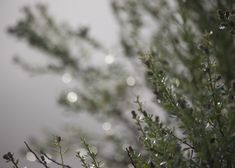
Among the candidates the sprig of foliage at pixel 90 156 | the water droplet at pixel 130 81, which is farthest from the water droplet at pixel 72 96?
the sprig of foliage at pixel 90 156

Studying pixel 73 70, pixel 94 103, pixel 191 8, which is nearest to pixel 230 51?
pixel 191 8

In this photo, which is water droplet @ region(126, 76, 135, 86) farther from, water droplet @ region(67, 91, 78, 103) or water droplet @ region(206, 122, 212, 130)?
water droplet @ region(206, 122, 212, 130)

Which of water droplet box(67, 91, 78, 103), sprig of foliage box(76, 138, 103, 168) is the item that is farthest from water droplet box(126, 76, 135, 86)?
sprig of foliage box(76, 138, 103, 168)

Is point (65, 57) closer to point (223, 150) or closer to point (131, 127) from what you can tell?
point (131, 127)

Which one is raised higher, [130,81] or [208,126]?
[130,81]

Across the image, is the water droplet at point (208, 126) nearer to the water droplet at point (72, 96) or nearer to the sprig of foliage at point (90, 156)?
the sprig of foliage at point (90, 156)

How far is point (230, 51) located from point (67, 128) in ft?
14.0

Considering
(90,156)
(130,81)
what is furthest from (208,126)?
(130,81)

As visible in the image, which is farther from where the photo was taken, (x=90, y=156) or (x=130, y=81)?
(x=130, y=81)

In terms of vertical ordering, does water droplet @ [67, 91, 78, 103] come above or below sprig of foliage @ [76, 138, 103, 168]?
above

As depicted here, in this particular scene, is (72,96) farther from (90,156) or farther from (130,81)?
(90,156)

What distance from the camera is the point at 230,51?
13.7 ft

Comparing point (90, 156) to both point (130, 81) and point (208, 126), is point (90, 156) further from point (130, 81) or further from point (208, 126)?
point (130, 81)

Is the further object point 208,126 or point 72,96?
point 72,96
